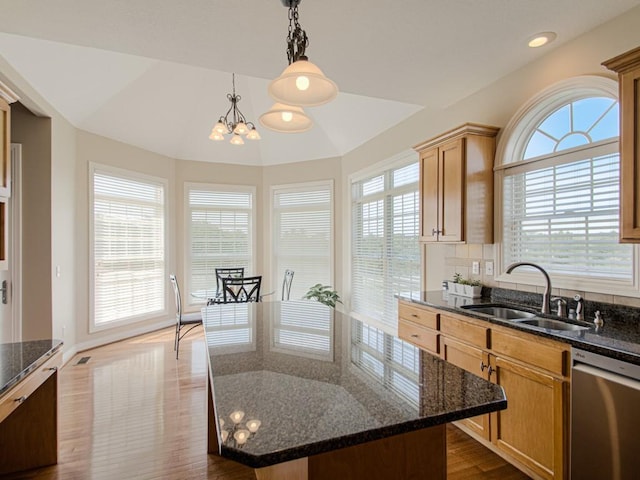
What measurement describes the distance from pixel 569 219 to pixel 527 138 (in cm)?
76

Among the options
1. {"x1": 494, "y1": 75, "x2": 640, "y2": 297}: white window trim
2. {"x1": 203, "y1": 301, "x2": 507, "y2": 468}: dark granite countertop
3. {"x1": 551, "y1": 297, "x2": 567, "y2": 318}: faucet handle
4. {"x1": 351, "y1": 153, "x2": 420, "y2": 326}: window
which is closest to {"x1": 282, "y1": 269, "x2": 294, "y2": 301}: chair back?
{"x1": 351, "y1": 153, "x2": 420, "y2": 326}: window

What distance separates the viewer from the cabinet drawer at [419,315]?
276 cm

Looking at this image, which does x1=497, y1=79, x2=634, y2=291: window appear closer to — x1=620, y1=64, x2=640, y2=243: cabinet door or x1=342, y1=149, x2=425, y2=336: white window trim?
x1=620, y1=64, x2=640, y2=243: cabinet door

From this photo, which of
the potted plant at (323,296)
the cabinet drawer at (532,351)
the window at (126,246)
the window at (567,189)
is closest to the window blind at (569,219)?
→ the window at (567,189)

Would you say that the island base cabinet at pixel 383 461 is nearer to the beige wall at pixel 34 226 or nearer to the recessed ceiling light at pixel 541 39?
the recessed ceiling light at pixel 541 39

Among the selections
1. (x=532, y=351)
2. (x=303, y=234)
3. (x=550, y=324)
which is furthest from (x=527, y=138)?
(x=303, y=234)

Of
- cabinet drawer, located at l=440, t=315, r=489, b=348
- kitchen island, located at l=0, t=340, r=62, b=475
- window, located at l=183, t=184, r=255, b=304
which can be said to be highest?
window, located at l=183, t=184, r=255, b=304

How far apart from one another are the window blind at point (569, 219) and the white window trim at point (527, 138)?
0.18 ft

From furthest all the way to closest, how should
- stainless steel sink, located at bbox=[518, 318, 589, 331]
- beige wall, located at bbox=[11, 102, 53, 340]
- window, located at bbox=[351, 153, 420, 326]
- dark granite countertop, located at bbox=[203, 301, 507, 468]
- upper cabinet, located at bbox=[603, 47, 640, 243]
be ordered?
window, located at bbox=[351, 153, 420, 326]
beige wall, located at bbox=[11, 102, 53, 340]
stainless steel sink, located at bbox=[518, 318, 589, 331]
upper cabinet, located at bbox=[603, 47, 640, 243]
dark granite countertop, located at bbox=[203, 301, 507, 468]

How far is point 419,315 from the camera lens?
2.94 metres

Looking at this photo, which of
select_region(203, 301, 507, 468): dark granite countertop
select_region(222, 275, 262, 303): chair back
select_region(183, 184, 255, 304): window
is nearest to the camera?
select_region(203, 301, 507, 468): dark granite countertop

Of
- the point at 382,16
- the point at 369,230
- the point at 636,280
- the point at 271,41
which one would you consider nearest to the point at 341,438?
the point at 636,280

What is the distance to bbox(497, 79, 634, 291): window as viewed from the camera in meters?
2.22

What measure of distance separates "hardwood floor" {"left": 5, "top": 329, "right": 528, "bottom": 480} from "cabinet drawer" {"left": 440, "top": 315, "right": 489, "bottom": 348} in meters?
0.75
